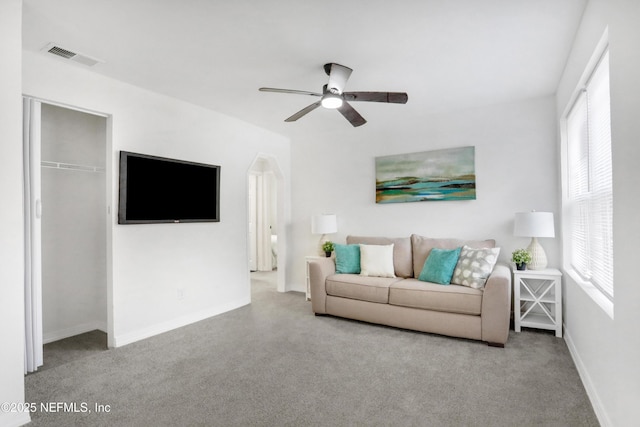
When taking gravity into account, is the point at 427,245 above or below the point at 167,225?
below

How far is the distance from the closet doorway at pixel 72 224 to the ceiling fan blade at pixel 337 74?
2.32 meters

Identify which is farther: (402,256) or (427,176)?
(427,176)

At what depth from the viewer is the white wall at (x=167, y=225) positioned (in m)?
Result: 3.01

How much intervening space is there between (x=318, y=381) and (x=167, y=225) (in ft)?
7.62

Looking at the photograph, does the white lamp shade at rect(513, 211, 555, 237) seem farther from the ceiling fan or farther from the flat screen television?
the flat screen television

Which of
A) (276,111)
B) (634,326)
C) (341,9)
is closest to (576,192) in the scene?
(634,326)

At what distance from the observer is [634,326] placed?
1431 millimetres

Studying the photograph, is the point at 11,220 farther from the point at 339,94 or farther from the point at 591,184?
the point at 591,184

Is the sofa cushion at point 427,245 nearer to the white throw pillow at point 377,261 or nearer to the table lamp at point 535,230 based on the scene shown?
the white throw pillow at point 377,261

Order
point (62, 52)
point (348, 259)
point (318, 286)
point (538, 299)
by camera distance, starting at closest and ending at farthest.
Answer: point (62, 52)
point (538, 299)
point (318, 286)
point (348, 259)

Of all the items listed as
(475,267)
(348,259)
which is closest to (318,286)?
(348,259)

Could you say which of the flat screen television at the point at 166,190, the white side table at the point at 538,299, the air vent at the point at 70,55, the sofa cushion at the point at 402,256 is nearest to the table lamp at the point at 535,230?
the white side table at the point at 538,299

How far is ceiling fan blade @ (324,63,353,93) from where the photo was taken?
8.93ft

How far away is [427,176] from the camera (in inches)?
171
